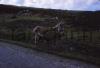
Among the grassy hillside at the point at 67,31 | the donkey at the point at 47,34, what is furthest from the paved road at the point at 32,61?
the donkey at the point at 47,34

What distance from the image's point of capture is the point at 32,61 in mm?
10586

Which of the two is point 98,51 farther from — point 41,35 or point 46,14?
point 46,14

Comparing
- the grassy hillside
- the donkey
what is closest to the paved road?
the grassy hillside

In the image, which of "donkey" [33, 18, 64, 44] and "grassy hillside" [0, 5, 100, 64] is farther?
"donkey" [33, 18, 64, 44]

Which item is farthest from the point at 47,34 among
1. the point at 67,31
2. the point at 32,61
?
the point at 32,61

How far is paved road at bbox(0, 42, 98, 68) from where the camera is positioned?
31.9 feet

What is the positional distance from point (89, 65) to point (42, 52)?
3589mm

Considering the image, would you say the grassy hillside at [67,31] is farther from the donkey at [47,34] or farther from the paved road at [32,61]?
the paved road at [32,61]

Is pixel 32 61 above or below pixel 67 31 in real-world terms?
below

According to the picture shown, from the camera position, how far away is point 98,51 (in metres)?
12.5

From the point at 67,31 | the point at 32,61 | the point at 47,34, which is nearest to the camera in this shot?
the point at 32,61

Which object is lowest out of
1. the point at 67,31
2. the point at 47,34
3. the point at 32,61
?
the point at 32,61

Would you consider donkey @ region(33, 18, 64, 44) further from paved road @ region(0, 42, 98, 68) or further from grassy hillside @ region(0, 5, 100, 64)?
paved road @ region(0, 42, 98, 68)

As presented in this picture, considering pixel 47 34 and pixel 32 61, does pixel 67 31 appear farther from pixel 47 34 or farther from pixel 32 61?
pixel 32 61
